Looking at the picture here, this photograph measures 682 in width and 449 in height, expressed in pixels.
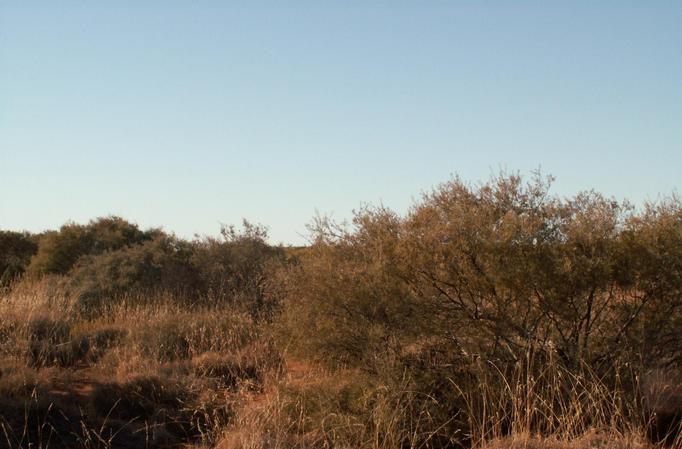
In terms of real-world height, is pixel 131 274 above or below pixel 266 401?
above

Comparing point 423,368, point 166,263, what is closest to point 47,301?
point 166,263

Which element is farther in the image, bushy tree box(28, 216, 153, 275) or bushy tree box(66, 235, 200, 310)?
bushy tree box(28, 216, 153, 275)

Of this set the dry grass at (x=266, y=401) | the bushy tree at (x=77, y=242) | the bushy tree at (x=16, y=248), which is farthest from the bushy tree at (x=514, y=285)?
the bushy tree at (x=16, y=248)

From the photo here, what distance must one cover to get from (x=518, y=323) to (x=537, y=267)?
74cm

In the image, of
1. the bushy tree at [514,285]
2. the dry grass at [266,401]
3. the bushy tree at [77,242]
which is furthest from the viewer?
the bushy tree at [77,242]

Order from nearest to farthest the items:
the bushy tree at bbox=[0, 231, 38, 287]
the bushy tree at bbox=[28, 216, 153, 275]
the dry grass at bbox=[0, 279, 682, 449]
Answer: the dry grass at bbox=[0, 279, 682, 449] → the bushy tree at bbox=[28, 216, 153, 275] → the bushy tree at bbox=[0, 231, 38, 287]

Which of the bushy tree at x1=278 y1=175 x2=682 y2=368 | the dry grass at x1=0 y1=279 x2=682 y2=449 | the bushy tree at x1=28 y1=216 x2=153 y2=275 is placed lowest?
the dry grass at x1=0 y1=279 x2=682 y2=449

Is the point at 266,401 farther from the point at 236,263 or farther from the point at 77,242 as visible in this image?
the point at 77,242

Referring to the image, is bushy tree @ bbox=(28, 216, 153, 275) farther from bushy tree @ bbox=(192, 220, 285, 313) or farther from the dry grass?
the dry grass

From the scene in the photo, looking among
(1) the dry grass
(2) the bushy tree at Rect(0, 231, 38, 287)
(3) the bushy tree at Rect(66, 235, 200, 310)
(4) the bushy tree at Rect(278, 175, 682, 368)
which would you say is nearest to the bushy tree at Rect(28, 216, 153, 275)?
(3) the bushy tree at Rect(66, 235, 200, 310)

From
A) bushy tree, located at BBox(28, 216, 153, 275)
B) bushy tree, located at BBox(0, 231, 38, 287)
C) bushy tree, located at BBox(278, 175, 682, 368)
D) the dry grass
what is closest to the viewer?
the dry grass

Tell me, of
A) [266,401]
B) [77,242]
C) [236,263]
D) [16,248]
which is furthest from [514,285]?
[16,248]

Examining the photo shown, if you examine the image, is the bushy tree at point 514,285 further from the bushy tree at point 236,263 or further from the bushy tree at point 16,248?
the bushy tree at point 16,248

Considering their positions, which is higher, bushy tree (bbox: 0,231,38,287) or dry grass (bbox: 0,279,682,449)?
bushy tree (bbox: 0,231,38,287)
